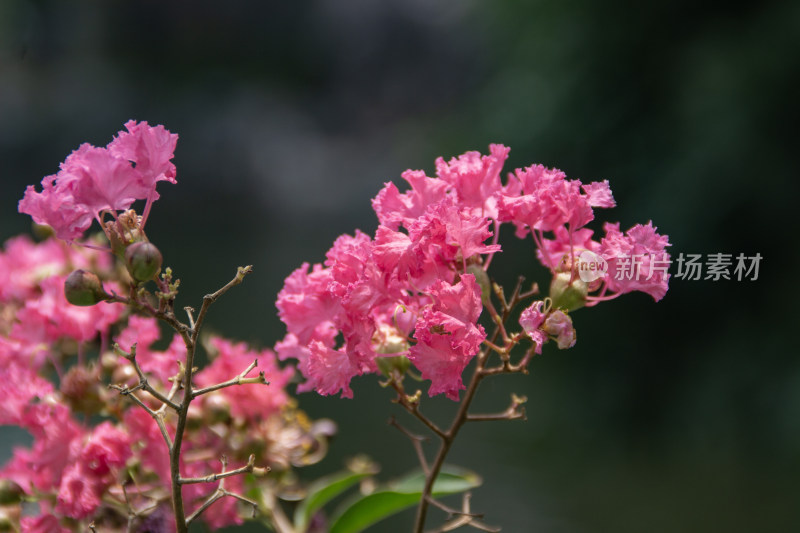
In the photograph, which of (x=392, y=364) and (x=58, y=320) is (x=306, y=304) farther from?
(x=58, y=320)

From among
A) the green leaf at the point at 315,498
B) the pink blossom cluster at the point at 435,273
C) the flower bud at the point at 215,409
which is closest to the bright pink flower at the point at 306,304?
the pink blossom cluster at the point at 435,273

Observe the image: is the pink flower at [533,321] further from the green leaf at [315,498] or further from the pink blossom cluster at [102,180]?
the green leaf at [315,498]

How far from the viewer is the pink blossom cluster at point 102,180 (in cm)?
26

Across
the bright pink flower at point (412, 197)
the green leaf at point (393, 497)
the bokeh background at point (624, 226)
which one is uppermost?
the bokeh background at point (624, 226)

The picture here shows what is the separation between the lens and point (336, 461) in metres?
1.58

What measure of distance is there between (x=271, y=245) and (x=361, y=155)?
4.82 feet

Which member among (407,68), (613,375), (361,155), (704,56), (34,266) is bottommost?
(34,266)

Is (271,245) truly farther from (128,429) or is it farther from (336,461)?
(128,429)

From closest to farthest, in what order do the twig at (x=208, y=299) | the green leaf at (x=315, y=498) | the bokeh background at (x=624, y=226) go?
the twig at (x=208, y=299) < the green leaf at (x=315, y=498) < the bokeh background at (x=624, y=226)

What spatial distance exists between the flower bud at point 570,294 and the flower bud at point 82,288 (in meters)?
0.18

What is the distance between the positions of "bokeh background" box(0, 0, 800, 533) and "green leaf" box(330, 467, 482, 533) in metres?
0.48

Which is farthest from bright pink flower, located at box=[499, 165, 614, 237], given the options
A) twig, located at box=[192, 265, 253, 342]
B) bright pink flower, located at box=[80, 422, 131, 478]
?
bright pink flower, located at box=[80, 422, 131, 478]

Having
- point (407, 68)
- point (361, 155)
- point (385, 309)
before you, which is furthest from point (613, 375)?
point (407, 68)

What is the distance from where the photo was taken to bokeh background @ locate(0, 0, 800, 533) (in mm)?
1573
